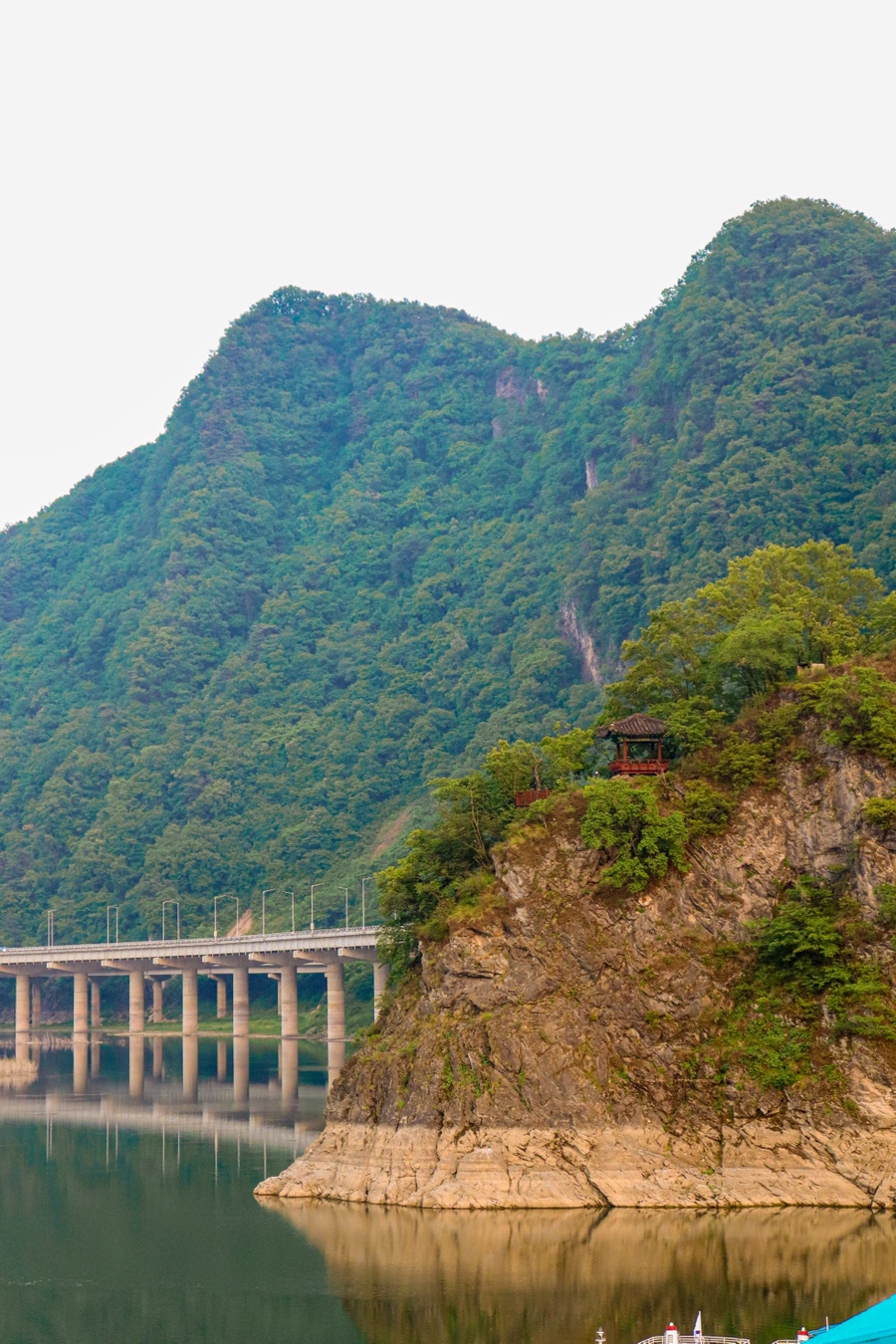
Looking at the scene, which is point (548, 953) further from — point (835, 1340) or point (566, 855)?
point (835, 1340)

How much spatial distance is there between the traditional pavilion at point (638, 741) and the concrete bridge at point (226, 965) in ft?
169

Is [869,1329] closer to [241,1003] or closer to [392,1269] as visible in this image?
[392,1269]

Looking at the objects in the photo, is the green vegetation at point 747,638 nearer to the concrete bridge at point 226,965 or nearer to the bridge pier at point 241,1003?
the concrete bridge at point 226,965

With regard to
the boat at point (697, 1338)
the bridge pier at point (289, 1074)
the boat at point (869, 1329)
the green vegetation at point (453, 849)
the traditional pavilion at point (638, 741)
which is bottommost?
the bridge pier at point (289, 1074)

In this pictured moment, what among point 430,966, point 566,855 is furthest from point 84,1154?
point 566,855

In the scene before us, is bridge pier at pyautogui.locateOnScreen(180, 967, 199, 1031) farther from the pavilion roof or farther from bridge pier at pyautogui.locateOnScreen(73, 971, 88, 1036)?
the pavilion roof

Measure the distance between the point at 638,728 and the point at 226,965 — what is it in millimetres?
95313

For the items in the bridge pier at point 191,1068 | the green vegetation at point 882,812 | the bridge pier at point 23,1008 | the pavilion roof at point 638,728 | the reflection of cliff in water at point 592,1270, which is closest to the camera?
the reflection of cliff in water at point 592,1270

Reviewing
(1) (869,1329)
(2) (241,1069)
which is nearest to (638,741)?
(1) (869,1329)

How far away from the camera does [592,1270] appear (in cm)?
6300

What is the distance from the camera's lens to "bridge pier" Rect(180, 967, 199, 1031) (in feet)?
588

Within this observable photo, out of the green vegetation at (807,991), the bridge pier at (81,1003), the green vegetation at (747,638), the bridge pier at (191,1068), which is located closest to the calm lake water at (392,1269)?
the green vegetation at (807,991)

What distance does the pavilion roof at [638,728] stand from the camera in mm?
88875

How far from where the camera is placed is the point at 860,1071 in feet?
241
